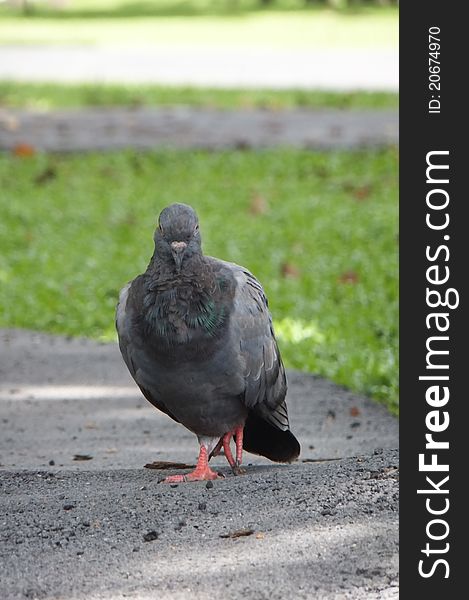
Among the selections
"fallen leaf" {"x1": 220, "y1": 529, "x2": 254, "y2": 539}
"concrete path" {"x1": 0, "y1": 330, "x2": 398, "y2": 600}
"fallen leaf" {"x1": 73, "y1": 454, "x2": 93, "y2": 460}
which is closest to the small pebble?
"concrete path" {"x1": 0, "y1": 330, "x2": 398, "y2": 600}

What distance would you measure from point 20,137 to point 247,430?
988cm

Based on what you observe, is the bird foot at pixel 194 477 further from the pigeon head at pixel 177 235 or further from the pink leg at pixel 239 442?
the pigeon head at pixel 177 235

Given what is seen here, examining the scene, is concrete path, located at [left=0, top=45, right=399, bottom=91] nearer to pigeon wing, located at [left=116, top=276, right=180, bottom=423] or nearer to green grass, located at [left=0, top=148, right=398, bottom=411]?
green grass, located at [left=0, top=148, right=398, bottom=411]

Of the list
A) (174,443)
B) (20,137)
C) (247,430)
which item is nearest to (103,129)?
(20,137)

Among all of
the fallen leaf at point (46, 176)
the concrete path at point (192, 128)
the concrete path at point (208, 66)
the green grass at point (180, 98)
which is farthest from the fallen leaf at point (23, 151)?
the concrete path at point (208, 66)

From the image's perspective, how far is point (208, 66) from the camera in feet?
75.2

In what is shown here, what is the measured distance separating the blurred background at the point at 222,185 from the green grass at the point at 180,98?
0.04 metres

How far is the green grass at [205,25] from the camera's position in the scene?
28750mm

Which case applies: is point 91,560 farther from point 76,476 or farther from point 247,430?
point 247,430

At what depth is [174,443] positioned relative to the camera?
671cm

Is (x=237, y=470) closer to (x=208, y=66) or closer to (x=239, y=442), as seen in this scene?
(x=239, y=442)

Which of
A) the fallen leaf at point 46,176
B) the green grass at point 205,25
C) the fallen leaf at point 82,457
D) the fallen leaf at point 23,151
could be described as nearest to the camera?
the fallen leaf at point 82,457

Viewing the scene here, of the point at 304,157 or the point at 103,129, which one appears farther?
the point at 103,129

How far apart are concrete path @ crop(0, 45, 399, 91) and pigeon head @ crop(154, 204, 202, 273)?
14.5m
